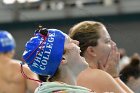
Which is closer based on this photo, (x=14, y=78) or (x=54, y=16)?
(x=14, y=78)

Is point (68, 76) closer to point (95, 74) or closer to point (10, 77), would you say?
point (95, 74)

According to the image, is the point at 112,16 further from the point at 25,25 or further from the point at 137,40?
the point at 25,25

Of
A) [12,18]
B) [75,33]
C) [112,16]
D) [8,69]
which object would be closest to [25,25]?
[12,18]

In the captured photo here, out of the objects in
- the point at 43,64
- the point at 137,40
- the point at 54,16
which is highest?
the point at 43,64

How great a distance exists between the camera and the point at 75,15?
11.2 meters

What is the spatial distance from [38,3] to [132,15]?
2.42 m

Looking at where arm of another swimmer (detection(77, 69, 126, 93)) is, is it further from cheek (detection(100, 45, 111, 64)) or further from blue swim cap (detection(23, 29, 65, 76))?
blue swim cap (detection(23, 29, 65, 76))

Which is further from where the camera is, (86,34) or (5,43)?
(5,43)

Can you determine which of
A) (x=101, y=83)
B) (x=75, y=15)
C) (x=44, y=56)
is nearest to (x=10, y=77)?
(x=101, y=83)

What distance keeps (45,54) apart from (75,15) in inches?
359

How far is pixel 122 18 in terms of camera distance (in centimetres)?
1138

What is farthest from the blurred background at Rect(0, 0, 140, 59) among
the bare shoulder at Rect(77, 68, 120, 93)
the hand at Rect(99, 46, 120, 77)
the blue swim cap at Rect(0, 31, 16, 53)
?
the bare shoulder at Rect(77, 68, 120, 93)

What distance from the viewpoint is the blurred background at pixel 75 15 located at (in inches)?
439

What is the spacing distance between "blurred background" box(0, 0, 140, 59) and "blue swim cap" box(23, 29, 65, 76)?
8878 millimetres
